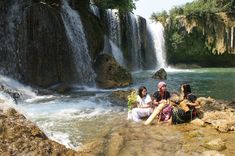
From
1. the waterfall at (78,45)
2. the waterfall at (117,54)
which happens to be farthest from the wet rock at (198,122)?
the waterfall at (117,54)

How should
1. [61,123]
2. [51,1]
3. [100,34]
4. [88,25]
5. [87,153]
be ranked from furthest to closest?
[100,34], [88,25], [51,1], [61,123], [87,153]

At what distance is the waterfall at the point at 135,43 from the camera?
36.7 metres

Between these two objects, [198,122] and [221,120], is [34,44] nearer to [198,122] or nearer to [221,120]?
[198,122]

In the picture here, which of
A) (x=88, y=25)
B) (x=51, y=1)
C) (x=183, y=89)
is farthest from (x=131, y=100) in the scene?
(x=88, y=25)

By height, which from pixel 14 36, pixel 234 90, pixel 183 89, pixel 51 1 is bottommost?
pixel 234 90

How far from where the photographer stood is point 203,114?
36.2 ft

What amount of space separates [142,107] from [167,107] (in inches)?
28.3

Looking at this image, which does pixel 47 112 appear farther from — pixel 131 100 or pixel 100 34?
pixel 100 34

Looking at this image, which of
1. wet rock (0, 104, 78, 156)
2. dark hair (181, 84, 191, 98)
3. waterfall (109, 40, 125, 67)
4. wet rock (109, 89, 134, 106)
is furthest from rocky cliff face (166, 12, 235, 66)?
wet rock (0, 104, 78, 156)

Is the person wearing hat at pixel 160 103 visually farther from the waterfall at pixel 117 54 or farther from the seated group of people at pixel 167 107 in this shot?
the waterfall at pixel 117 54

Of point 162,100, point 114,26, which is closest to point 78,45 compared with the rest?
point 114,26

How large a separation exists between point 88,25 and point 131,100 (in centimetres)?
1560

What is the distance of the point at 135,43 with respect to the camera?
37281 mm

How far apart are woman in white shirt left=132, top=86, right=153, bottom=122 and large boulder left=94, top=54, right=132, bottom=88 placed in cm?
1138
